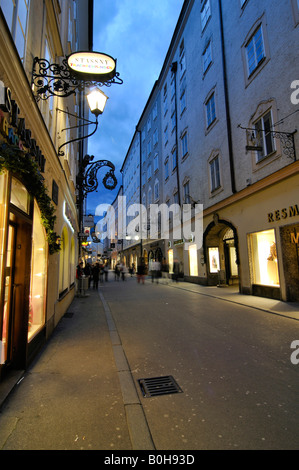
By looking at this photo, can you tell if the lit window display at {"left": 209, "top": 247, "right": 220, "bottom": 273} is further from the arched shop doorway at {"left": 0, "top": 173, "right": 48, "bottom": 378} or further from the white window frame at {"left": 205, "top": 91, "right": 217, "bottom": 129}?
the arched shop doorway at {"left": 0, "top": 173, "right": 48, "bottom": 378}

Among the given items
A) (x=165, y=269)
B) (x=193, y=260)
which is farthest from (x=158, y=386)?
(x=165, y=269)

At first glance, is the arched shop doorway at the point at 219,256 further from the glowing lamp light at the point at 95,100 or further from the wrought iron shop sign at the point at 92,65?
the wrought iron shop sign at the point at 92,65

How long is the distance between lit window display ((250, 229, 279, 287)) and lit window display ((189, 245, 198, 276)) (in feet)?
22.4

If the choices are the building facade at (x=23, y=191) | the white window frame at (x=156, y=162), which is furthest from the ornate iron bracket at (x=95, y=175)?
the white window frame at (x=156, y=162)

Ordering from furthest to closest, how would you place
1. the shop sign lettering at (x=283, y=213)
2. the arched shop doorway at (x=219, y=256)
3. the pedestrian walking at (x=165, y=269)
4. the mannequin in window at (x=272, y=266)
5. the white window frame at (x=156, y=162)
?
the white window frame at (x=156, y=162) < the pedestrian walking at (x=165, y=269) < the arched shop doorway at (x=219, y=256) < the mannequin in window at (x=272, y=266) < the shop sign lettering at (x=283, y=213)

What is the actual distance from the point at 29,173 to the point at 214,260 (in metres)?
14.9

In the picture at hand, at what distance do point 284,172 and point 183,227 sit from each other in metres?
11.9

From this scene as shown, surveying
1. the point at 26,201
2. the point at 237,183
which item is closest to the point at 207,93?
the point at 237,183

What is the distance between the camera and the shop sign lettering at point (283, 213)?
942 centimetres

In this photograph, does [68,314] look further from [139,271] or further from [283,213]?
[139,271]

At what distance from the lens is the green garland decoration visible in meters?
3.12

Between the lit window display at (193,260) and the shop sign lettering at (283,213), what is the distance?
27.7 ft

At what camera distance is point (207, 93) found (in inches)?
667

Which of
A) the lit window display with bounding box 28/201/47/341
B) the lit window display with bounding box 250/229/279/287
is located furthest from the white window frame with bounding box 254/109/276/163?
the lit window display with bounding box 28/201/47/341
